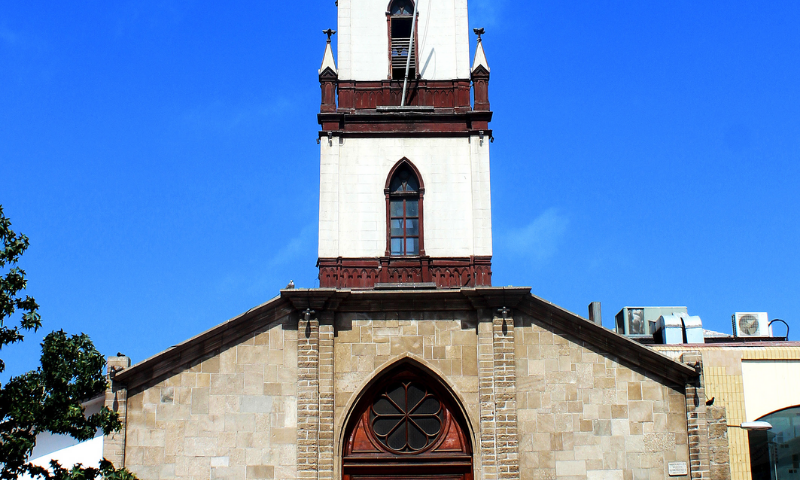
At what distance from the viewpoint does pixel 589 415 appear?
23453 millimetres

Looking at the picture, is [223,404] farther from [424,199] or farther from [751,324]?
[751,324]

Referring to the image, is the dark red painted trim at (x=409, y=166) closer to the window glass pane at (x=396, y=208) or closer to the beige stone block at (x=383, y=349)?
the window glass pane at (x=396, y=208)

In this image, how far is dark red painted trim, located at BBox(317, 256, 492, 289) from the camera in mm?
25688

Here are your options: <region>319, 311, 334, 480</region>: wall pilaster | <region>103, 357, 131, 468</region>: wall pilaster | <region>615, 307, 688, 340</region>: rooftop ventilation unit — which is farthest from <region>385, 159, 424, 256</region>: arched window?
<region>615, 307, 688, 340</region>: rooftop ventilation unit

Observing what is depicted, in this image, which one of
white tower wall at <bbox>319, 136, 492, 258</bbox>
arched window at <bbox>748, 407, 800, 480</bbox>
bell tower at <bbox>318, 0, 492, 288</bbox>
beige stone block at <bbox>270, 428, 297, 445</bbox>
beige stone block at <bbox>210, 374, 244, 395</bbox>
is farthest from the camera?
white tower wall at <bbox>319, 136, 492, 258</bbox>

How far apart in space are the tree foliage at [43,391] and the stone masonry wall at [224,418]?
7.86 feet

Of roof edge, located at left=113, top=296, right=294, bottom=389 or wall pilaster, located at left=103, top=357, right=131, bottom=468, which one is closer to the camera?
wall pilaster, located at left=103, top=357, right=131, bottom=468

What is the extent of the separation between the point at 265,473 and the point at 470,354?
563cm

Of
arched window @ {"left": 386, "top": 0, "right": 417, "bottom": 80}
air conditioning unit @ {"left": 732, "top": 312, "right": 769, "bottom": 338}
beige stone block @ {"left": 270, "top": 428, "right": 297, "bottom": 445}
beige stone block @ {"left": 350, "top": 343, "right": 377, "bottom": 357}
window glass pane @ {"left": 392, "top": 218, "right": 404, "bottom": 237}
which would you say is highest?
A: arched window @ {"left": 386, "top": 0, "right": 417, "bottom": 80}

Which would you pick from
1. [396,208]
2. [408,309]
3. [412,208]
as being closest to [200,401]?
[408,309]

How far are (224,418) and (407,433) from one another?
14.4 feet

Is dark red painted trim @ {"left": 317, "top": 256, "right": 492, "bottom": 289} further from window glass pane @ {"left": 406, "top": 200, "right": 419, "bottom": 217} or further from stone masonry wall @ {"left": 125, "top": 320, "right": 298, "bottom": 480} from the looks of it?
stone masonry wall @ {"left": 125, "top": 320, "right": 298, "bottom": 480}

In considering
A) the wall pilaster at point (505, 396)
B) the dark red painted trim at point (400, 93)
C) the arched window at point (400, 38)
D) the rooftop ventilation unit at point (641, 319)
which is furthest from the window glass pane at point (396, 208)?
the rooftop ventilation unit at point (641, 319)

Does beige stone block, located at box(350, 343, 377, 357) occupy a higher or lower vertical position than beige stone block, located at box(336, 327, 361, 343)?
lower
